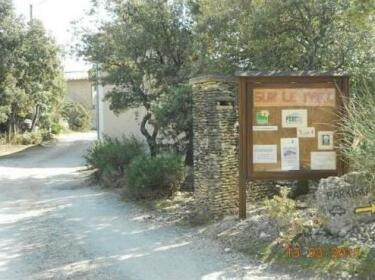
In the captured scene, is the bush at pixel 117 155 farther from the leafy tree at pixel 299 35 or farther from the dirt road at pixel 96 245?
the leafy tree at pixel 299 35

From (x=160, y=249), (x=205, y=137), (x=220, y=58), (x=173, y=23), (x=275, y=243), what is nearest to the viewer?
(x=275, y=243)

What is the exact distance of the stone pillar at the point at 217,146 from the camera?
9.57 m

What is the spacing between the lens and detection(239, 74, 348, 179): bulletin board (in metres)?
8.84

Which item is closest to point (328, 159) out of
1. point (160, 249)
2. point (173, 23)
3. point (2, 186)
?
point (160, 249)

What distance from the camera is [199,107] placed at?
10.1 metres

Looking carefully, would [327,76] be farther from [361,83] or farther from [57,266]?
[57,266]

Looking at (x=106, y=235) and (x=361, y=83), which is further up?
(x=361, y=83)

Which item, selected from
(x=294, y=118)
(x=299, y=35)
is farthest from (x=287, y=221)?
(x=299, y=35)

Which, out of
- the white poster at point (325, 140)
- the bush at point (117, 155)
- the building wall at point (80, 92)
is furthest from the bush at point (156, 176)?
the building wall at point (80, 92)

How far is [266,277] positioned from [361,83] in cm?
530

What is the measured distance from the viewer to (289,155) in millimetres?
8883
